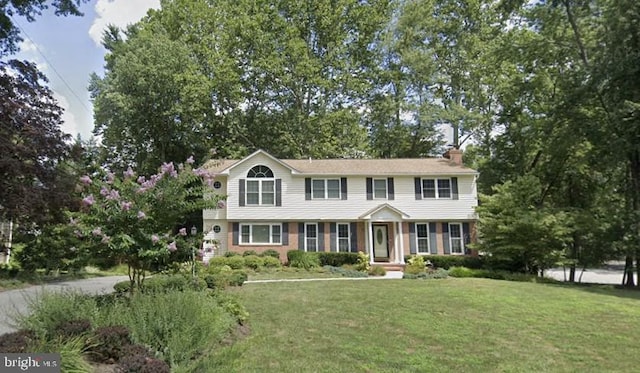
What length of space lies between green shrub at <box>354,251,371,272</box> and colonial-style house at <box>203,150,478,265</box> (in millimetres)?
1516

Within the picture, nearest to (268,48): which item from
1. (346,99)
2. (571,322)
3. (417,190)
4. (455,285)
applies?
(346,99)

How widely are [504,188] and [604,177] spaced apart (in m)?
8.22

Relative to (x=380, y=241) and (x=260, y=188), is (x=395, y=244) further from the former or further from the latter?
(x=260, y=188)

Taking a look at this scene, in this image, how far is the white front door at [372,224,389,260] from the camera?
21.8 meters

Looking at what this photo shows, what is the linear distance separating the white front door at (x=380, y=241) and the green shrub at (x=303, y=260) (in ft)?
12.4

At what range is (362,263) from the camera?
19234 mm

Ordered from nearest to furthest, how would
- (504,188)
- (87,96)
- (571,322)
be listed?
1. (571,322)
2. (504,188)
3. (87,96)

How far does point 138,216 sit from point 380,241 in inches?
662

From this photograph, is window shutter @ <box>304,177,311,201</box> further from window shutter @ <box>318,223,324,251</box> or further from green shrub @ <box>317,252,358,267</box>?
green shrub @ <box>317,252,358,267</box>

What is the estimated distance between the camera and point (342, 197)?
72.1ft

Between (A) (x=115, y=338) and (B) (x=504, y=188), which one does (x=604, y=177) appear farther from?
(A) (x=115, y=338)

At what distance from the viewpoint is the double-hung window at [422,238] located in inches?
843

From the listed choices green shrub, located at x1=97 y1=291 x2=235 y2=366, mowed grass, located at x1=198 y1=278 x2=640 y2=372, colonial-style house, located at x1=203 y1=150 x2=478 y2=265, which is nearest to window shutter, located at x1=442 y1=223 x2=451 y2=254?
colonial-style house, located at x1=203 y1=150 x2=478 y2=265

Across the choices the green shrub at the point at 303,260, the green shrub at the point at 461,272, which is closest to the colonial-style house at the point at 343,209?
the green shrub at the point at 303,260
